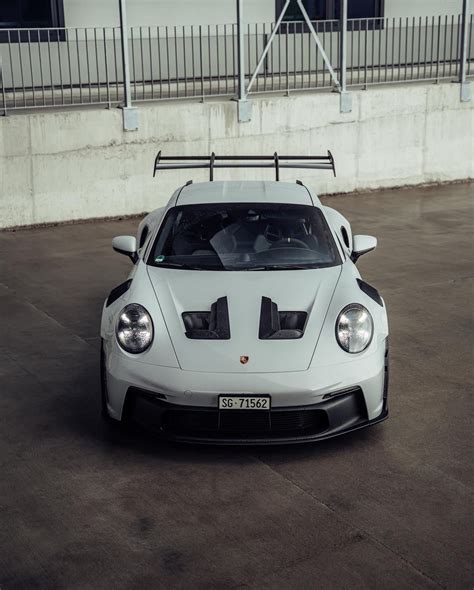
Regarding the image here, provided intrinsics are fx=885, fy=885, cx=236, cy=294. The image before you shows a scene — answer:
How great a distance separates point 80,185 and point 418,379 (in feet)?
24.7

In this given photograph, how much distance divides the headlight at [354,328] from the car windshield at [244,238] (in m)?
0.68

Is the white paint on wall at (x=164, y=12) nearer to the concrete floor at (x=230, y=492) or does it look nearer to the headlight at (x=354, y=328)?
the concrete floor at (x=230, y=492)

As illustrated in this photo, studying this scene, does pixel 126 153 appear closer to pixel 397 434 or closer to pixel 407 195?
pixel 407 195

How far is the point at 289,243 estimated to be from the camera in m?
6.64

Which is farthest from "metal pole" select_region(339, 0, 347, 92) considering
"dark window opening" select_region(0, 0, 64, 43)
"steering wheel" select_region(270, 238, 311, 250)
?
"steering wheel" select_region(270, 238, 311, 250)

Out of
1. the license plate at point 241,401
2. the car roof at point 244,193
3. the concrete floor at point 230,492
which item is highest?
the car roof at point 244,193

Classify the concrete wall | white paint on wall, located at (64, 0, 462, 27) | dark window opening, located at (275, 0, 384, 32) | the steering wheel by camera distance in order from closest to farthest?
the steering wheel, the concrete wall, white paint on wall, located at (64, 0, 462, 27), dark window opening, located at (275, 0, 384, 32)

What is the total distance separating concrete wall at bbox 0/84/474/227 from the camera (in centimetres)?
1273

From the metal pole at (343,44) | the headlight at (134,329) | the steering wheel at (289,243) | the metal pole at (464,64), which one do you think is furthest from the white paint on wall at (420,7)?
the headlight at (134,329)

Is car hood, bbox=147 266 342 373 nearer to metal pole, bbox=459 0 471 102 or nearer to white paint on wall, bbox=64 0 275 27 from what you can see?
metal pole, bbox=459 0 471 102

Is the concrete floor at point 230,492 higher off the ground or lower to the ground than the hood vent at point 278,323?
lower

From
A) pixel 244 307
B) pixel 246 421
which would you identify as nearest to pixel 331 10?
pixel 244 307

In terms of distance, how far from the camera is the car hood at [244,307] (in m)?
5.47

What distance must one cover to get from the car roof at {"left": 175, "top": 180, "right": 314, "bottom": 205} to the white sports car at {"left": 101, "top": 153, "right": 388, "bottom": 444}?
0.52 m
